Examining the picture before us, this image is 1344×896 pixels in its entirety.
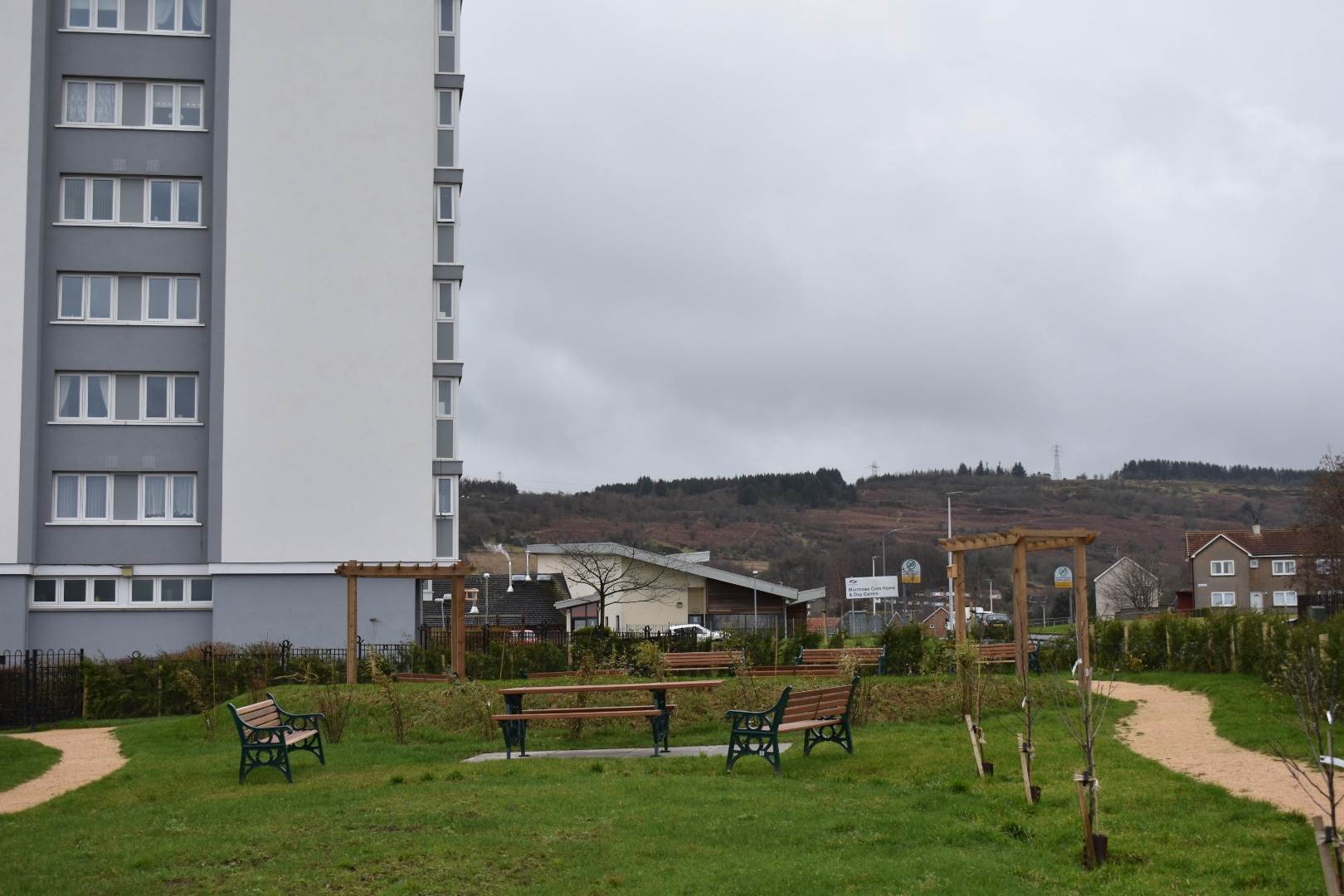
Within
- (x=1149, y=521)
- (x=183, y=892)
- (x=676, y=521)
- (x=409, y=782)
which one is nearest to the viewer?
(x=183, y=892)

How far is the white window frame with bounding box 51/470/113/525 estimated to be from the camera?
123 ft

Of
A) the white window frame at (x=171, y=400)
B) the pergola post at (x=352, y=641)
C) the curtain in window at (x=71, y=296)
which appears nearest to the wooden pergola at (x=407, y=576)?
the pergola post at (x=352, y=641)

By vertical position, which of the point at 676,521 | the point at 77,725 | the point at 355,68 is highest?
the point at 355,68

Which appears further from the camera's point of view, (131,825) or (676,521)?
(676,521)

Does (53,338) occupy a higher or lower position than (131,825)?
higher

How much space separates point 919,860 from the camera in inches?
370

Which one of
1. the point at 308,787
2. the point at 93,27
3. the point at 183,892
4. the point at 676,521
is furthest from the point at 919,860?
the point at 676,521

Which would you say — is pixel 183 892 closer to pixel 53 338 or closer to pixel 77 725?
pixel 77 725

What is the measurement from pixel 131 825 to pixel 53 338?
29.2 metres

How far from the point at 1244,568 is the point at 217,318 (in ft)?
264

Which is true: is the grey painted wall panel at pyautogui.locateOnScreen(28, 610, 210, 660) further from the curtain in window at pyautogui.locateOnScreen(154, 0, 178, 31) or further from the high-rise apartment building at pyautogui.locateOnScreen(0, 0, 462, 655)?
the curtain in window at pyautogui.locateOnScreen(154, 0, 178, 31)

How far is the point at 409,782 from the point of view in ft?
46.4

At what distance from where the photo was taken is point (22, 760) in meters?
19.4

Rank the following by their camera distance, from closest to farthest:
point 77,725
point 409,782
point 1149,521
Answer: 1. point 409,782
2. point 77,725
3. point 1149,521
